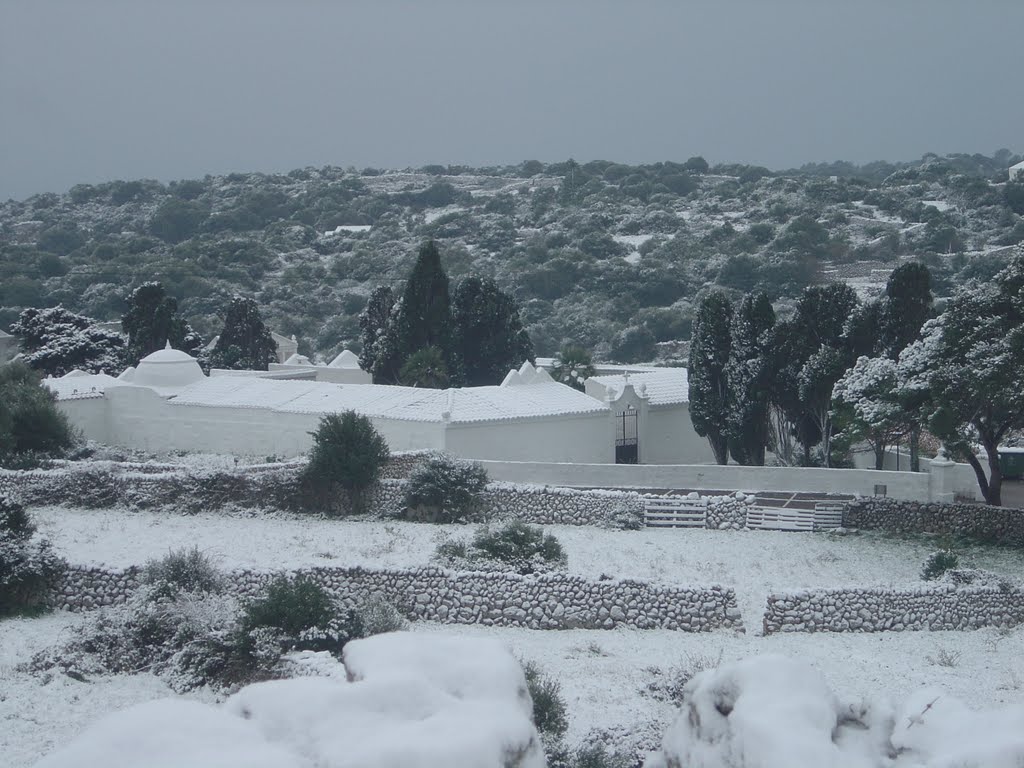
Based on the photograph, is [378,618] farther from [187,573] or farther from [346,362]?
[346,362]

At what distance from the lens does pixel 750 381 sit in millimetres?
29312

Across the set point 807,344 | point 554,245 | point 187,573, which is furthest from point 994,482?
point 554,245

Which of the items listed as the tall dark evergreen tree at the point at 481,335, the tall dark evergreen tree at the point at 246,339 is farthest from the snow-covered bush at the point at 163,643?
the tall dark evergreen tree at the point at 246,339

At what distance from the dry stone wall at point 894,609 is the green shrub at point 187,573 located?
8.39m

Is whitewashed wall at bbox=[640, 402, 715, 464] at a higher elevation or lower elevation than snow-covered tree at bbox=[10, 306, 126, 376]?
lower

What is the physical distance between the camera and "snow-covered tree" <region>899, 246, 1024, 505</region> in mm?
22375

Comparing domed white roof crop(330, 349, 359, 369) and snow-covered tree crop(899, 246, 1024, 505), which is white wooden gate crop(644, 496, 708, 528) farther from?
domed white roof crop(330, 349, 359, 369)

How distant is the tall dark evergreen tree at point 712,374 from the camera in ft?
101

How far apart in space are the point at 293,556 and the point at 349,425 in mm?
5755

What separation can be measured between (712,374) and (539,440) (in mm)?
4824

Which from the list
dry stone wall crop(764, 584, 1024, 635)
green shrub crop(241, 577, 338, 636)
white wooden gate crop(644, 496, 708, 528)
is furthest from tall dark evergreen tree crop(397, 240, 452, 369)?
green shrub crop(241, 577, 338, 636)

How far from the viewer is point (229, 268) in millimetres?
87375

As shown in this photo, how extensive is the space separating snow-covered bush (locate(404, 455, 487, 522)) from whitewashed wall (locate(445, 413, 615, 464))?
9.01 ft

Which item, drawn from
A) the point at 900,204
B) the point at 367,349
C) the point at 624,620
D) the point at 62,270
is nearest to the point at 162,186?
the point at 62,270
